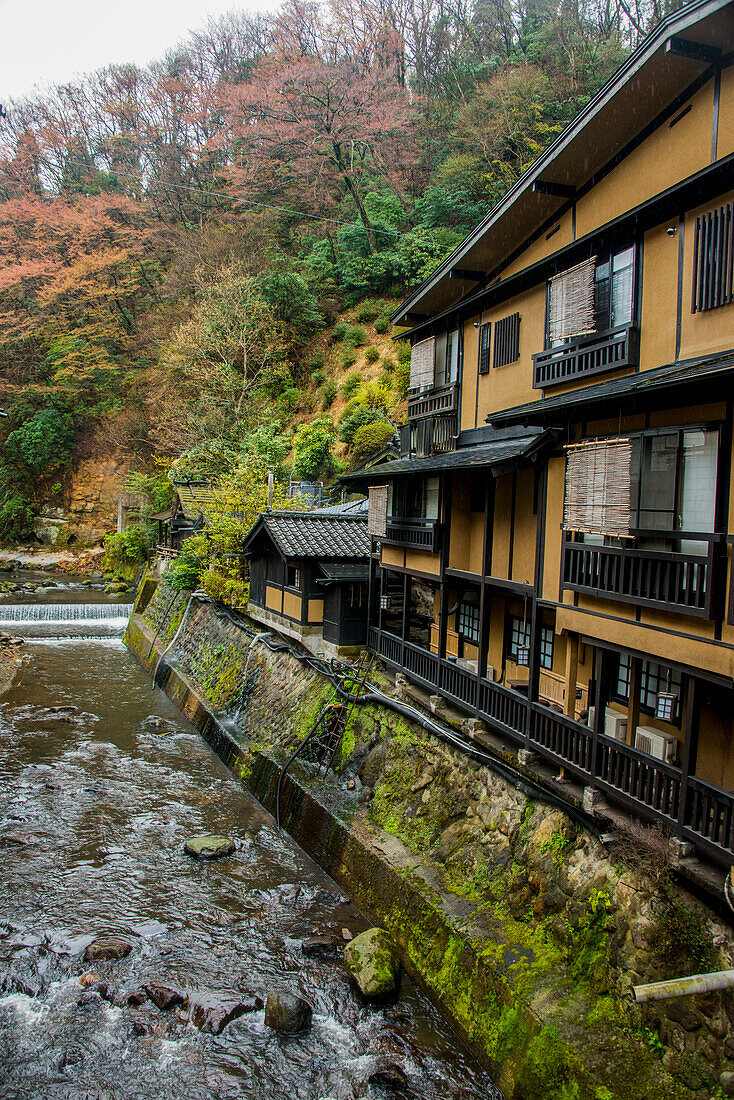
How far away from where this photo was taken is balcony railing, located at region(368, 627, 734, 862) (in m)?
7.65

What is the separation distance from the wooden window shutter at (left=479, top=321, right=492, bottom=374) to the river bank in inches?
321

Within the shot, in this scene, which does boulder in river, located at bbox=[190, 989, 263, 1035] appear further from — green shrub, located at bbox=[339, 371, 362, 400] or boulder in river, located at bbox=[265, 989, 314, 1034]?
green shrub, located at bbox=[339, 371, 362, 400]

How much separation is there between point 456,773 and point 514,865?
7.87ft

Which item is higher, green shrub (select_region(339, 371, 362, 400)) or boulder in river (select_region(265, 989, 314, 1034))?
green shrub (select_region(339, 371, 362, 400))

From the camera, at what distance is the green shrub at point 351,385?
125ft

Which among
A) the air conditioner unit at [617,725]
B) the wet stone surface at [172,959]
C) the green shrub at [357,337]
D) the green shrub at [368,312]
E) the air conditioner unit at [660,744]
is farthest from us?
the green shrub at [368,312]

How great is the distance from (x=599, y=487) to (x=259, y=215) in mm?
45012

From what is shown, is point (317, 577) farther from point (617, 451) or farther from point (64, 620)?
point (64, 620)

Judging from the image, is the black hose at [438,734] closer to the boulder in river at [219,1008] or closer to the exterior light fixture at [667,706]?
the exterior light fixture at [667,706]

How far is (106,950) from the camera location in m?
10.7

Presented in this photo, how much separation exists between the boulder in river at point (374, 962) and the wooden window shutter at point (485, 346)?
11.3 m

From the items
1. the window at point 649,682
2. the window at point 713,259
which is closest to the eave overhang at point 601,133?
the window at point 713,259

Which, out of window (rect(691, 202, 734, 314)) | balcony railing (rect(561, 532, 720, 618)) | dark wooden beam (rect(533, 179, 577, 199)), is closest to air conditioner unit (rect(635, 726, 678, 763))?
balcony railing (rect(561, 532, 720, 618))

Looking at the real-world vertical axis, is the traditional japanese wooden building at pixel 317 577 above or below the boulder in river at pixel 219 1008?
above
